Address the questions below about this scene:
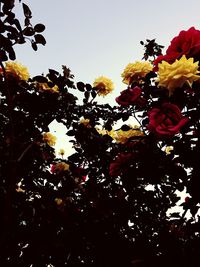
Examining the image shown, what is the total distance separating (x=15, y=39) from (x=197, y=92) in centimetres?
142

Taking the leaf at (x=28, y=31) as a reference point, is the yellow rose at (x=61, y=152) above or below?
above

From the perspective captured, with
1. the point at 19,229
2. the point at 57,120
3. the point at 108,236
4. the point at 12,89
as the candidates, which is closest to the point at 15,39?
the point at 12,89

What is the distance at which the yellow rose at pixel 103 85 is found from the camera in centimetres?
378

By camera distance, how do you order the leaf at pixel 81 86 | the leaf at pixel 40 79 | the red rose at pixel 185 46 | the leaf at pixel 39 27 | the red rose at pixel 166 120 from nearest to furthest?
1. the red rose at pixel 166 120
2. the red rose at pixel 185 46
3. the leaf at pixel 39 27
4. the leaf at pixel 40 79
5. the leaf at pixel 81 86

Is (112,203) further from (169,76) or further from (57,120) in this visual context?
(169,76)

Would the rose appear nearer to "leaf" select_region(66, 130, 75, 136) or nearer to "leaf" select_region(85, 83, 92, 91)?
"leaf" select_region(66, 130, 75, 136)

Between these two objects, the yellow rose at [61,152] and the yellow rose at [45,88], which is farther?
the yellow rose at [61,152]

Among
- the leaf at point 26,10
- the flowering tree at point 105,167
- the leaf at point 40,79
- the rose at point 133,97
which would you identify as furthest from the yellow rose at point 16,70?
the rose at point 133,97

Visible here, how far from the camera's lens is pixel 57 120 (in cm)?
267

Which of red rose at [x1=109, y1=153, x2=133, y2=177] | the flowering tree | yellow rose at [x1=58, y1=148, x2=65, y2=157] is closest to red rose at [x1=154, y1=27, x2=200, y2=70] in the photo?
the flowering tree

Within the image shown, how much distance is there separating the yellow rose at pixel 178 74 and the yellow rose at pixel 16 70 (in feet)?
5.77

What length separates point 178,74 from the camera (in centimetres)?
124

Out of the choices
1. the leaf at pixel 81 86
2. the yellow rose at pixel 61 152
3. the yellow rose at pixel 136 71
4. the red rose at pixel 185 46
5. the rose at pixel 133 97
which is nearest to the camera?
the red rose at pixel 185 46

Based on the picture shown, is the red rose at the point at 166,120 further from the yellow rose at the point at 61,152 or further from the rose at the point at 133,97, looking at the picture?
the yellow rose at the point at 61,152
